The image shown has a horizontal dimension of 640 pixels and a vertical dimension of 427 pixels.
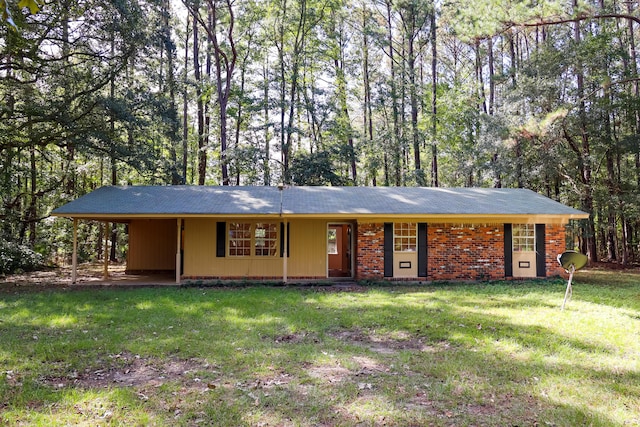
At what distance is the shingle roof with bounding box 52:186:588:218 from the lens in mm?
11883

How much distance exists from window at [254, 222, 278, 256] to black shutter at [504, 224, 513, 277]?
6982 mm

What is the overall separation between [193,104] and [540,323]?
21.8 meters

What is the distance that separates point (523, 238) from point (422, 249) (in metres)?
3.18

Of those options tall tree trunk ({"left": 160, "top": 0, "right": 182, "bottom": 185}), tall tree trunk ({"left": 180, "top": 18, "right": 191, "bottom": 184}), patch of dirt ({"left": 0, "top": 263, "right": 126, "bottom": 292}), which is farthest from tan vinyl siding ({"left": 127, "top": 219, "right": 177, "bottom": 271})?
tall tree trunk ({"left": 180, "top": 18, "right": 191, "bottom": 184})

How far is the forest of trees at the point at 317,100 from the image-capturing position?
41.7 ft

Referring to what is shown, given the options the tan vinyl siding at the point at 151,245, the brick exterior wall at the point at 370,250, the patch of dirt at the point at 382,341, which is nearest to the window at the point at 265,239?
the brick exterior wall at the point at 370,250

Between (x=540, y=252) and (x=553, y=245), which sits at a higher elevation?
(x=553, y=245)

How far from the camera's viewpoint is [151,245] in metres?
15.6

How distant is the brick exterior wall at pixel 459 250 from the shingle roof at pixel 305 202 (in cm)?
69

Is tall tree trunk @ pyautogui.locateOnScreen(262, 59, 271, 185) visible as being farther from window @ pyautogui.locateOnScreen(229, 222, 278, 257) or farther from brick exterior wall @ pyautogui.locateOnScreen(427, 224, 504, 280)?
brick exterior wall @ pyautogui.locateOnScreen(427, 224, 504, 280)

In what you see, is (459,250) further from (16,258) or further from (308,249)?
(16,258)

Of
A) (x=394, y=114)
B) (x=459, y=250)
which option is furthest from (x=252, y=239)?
(x=394, y=114)

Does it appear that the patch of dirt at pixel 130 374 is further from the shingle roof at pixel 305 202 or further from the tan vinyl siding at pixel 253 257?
the tan vinyl siding at pixel 253 257

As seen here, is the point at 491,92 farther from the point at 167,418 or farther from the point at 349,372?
the point at 167,418
